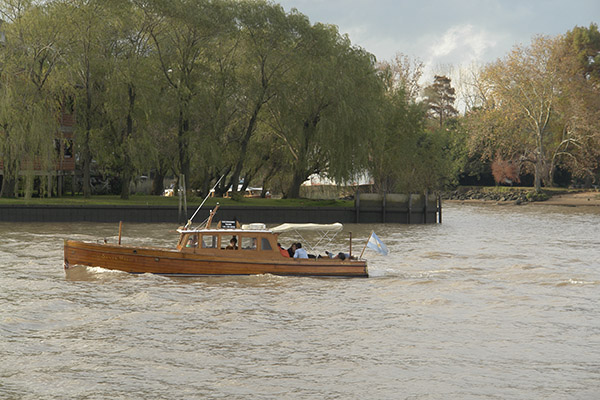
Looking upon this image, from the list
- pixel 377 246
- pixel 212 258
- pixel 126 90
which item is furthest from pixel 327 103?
pixel 212 258

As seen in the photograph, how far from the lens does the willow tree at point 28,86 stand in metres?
46.9

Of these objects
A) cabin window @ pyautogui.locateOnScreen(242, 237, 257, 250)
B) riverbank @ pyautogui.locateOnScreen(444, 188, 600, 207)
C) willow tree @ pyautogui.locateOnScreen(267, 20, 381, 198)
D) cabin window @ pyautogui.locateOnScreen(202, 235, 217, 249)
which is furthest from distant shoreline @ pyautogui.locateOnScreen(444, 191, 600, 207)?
cabin window @ pyautogui.locateOnScreen(202, 235, 217, 249)

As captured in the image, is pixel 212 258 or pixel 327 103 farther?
pixel 327 103

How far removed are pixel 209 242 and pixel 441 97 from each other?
97.9m

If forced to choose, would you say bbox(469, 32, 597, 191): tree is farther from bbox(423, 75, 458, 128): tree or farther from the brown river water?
the brown river water

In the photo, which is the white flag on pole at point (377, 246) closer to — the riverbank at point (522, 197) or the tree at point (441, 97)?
the riverbank at point (522, 197)

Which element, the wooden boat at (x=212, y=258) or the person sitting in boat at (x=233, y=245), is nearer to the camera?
the wooden boat at (x=212, y=258)

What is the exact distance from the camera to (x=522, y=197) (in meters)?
87.8

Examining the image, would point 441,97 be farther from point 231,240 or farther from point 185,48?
point 231,240

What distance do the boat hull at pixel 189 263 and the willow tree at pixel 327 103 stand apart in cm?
2866

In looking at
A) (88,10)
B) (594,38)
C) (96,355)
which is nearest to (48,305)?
(96,355)

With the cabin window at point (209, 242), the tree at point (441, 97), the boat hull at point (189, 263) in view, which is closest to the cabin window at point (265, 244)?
the boat hull at point (189, 263)

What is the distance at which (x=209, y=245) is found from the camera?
26.2 m

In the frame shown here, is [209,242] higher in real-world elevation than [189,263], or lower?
higher
